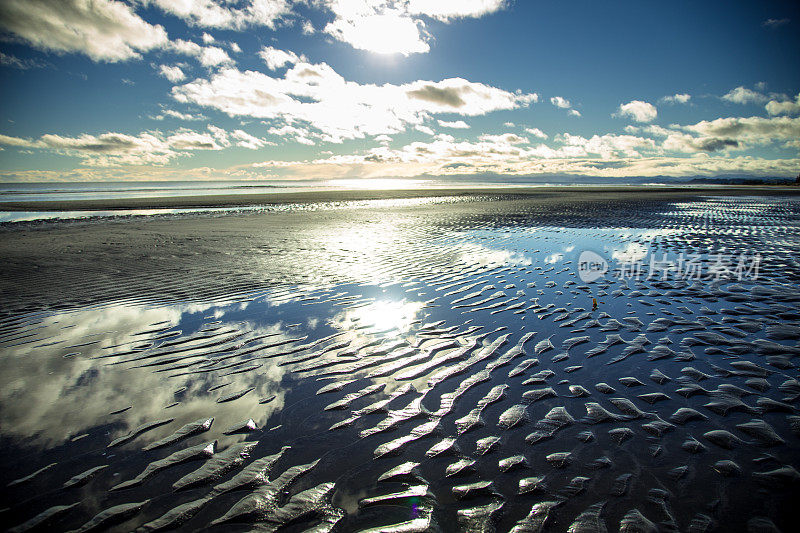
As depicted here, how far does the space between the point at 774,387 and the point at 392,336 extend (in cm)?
579

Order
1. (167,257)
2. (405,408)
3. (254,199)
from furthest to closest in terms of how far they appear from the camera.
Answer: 1. (254,199)
2. (167,257)
3. (405,408)

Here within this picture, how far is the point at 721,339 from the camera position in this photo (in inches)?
263

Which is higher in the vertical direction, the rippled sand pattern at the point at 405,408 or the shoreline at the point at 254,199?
the shoreline at the point at 254,199

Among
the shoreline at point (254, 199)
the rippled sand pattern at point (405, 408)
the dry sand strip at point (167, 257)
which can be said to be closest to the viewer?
the rippled sand pattern at point (405, 408)

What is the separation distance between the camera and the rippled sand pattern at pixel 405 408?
10.6ft

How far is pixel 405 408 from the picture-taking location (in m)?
4.72

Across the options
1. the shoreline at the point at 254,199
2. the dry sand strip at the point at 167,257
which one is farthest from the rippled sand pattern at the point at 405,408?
the shoreline at the point at 254,199

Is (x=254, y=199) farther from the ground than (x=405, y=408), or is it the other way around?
(x=254, y=199)

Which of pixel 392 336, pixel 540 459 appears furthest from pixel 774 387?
pixel 392 336

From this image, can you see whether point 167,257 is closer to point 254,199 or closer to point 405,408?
point 405,408

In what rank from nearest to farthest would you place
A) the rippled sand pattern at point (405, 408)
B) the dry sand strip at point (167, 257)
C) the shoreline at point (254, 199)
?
the rippled sand pattern at point (405, 408) → the dry sand strip at point (167, 257) → the shoreline at point (254, 199)

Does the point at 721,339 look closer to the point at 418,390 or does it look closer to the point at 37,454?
the point at 418,390

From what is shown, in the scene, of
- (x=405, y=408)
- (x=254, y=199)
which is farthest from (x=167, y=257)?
(x=254, y=199)

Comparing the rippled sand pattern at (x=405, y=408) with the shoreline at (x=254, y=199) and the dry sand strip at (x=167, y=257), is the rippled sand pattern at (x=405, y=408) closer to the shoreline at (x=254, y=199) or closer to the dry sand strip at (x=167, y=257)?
the dry sand strip at (x=167, y=257)
